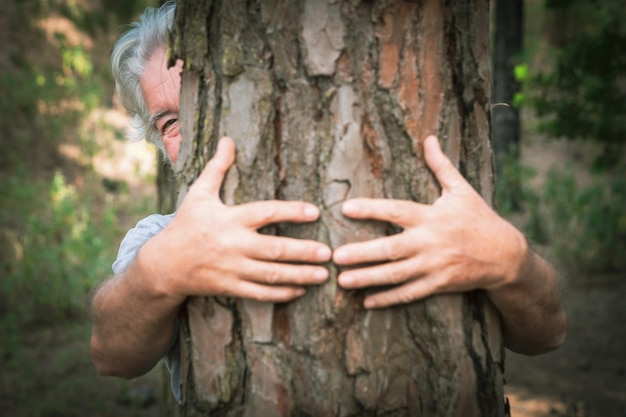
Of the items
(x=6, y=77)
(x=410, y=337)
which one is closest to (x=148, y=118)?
(x=410, y=337)

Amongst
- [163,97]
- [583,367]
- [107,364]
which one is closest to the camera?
[107,364]

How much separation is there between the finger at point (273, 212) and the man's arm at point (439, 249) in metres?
0.08

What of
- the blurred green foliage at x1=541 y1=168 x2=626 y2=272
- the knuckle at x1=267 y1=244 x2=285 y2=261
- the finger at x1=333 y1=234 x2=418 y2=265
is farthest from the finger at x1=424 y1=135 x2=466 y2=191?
the blurred green foliage at x1=541 y1=168 x2=626 y2=272

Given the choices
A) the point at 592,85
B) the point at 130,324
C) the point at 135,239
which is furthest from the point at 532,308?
the point at 592,85

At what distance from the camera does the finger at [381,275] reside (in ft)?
4.18

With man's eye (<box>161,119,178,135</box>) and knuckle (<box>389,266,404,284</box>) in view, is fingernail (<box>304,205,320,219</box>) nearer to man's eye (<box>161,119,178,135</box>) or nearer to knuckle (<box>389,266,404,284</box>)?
knuckle (<box>389,266,404,284</box>)

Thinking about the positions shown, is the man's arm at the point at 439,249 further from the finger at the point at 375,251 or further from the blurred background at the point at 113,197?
the blurred background at the point at 113,197

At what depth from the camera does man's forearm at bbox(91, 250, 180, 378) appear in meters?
1.39

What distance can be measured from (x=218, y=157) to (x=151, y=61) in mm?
843

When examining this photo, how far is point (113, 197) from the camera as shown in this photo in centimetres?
814

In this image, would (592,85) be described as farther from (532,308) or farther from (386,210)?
(386,210)

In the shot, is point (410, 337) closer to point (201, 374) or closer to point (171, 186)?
point (201, 374)

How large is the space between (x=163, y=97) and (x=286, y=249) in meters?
0.92

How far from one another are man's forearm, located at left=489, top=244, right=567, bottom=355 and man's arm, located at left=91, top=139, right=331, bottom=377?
43 cm
